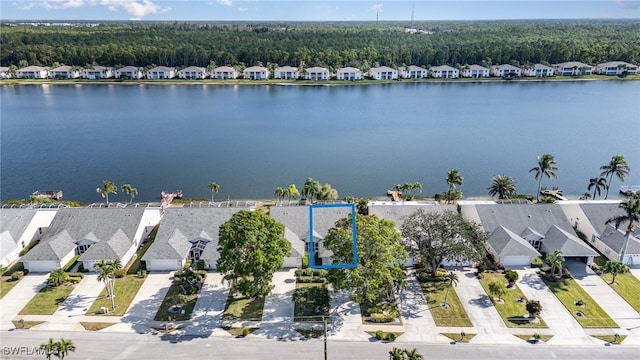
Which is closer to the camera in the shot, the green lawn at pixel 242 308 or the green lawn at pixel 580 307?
the green lawn at pixel 580 307

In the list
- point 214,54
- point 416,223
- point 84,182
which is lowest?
point 84,182

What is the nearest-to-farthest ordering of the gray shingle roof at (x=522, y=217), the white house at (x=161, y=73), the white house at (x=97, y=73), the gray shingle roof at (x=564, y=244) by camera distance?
the gray shingle roof at (x=564, y=244) < the gray shingle roof at (x=522, y=217) < the white house at (x=97, y=73) < the white house at (x=161, y=73)

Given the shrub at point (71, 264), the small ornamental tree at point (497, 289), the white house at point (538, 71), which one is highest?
the white house at point (538, 71)

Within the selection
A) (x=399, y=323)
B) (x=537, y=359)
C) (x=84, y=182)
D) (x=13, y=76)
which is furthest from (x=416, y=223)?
(x=13, y=76)

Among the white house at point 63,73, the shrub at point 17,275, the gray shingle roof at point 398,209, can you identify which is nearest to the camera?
the shrub at point 17,275

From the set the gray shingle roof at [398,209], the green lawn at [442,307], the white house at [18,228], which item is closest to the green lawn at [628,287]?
the green lawn at [442,307]

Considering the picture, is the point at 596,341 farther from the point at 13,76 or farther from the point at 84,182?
the point at 13,76

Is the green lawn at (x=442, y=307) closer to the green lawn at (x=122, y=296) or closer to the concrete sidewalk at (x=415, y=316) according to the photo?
the concrete sidewalk at (x=415, y=316)
